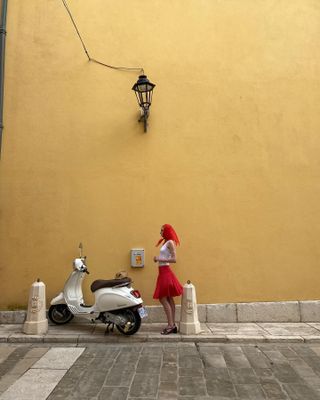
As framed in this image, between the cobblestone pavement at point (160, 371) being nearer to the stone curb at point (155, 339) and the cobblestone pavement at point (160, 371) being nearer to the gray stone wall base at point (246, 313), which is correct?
the stone curb at point (155, 339)

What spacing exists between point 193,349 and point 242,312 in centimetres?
165

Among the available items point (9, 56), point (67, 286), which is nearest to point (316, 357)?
point (67, 286)

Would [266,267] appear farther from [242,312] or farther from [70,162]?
[70,162]

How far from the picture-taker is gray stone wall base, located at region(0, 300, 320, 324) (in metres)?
6.38

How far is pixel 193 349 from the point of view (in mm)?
5113

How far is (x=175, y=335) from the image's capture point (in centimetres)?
558

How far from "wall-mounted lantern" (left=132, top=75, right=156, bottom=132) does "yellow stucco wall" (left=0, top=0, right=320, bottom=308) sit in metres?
0.19

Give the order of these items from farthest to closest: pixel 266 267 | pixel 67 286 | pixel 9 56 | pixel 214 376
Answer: pixel 9 56, pixel 266 267, pixel 67 286, pixel 214 376

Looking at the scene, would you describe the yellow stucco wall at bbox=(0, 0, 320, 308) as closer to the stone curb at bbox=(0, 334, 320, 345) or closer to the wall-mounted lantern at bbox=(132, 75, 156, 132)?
the wall-mounted lantern at bbox=(132, 75, 156, 132)

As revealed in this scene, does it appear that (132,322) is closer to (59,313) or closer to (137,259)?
(137,259)

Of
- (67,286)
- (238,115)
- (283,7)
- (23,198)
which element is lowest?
(67,286)

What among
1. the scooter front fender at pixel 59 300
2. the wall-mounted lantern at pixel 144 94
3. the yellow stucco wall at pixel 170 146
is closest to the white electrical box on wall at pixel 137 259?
the yellow stucco wall at pixel 170 146

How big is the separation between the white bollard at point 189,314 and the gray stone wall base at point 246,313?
0.69 meters

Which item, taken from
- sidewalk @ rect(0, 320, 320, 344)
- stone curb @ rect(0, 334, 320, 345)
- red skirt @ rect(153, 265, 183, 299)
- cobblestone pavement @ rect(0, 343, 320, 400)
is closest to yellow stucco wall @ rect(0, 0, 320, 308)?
sidewalk @ rect(0, 320, 320, 344)
